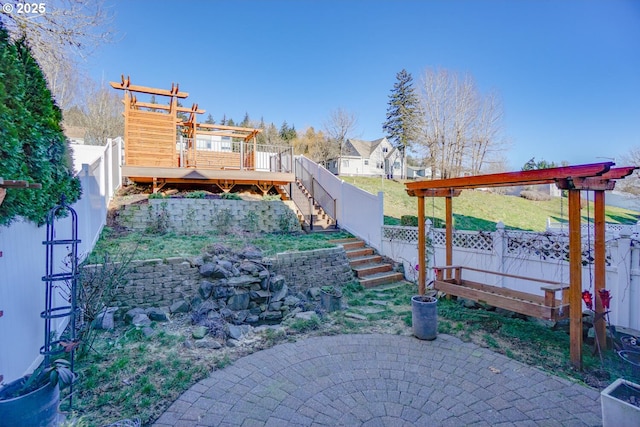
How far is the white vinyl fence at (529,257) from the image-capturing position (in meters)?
4.61

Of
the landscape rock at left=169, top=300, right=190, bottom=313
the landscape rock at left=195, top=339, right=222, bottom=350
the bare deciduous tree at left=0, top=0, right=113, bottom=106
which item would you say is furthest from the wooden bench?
the bare deciduous tree at left=0, top=0, right=113, bottom=106

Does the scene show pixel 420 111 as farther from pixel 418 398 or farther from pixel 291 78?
pixel 418 398

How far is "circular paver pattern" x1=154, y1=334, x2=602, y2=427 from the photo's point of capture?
281cm

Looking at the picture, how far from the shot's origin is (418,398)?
124 inches

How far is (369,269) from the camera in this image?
8.32 metres

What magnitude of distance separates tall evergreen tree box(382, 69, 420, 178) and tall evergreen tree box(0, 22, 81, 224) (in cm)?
2752

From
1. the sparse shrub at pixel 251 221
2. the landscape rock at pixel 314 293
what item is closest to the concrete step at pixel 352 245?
the landscape rock at pixel 314 293

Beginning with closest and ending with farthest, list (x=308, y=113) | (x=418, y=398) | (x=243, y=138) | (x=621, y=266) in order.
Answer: (x=418, y=398) → (x=621, y=266) → (x=243, y=138) → (x=308, y=113)

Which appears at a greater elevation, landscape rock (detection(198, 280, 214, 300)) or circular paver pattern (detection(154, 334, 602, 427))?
landscape rock (detection(198, 280, 214, 300))

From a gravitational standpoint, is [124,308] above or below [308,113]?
below

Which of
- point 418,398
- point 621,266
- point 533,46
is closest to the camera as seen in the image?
point 418,398

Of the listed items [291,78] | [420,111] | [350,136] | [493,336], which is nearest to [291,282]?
[493,336]

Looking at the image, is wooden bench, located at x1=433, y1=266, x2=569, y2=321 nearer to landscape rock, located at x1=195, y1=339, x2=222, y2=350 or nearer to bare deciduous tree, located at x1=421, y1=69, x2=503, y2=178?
landscape rock, located at x1=195, y1=339, x2=222, y2=350

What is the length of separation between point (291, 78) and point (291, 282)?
1537 centimetres
